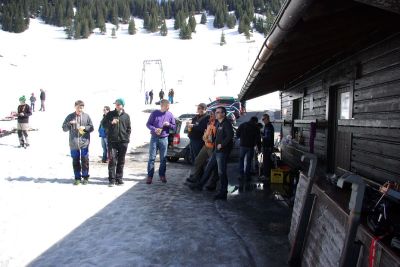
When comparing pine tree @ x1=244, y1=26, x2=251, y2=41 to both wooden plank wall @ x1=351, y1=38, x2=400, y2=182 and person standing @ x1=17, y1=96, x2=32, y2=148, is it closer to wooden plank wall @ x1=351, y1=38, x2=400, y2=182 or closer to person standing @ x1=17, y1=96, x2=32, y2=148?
person standing @ x1=17, y1=96, x2=32, y2=148

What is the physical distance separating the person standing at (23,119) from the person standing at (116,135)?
20.7ft

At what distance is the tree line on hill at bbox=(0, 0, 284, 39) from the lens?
9888 centimetres

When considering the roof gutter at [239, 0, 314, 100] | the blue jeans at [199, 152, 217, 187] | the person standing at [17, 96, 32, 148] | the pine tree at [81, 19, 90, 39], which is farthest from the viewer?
the pine tree at [81, 19, 90, 39]

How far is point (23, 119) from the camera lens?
Answer: 1284cm

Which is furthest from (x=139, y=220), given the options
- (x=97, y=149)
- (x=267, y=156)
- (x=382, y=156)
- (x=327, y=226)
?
(x=97, y=149)

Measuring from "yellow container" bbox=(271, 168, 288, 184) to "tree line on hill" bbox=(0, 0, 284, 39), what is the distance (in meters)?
86.1

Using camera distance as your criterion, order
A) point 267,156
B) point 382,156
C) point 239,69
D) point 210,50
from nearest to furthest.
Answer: point 382,156 < point 267,156 < point 239,69 < point 210,50

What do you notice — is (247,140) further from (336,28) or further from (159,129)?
(336,28)

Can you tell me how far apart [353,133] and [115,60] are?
63358 millimetres

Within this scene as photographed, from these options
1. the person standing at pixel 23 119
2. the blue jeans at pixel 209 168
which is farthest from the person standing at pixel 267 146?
the person standing at pixel 23 119

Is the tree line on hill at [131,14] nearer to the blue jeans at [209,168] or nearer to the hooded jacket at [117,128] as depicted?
the hooded jacket at [117,128]

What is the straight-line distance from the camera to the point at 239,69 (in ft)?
194

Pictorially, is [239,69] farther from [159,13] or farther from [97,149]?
[159,13]

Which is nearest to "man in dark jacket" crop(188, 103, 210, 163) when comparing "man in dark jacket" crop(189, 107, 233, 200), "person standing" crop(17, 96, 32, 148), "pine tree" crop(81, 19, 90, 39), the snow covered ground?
"man in dark jacket" crop(189, 107, 233, 200)
